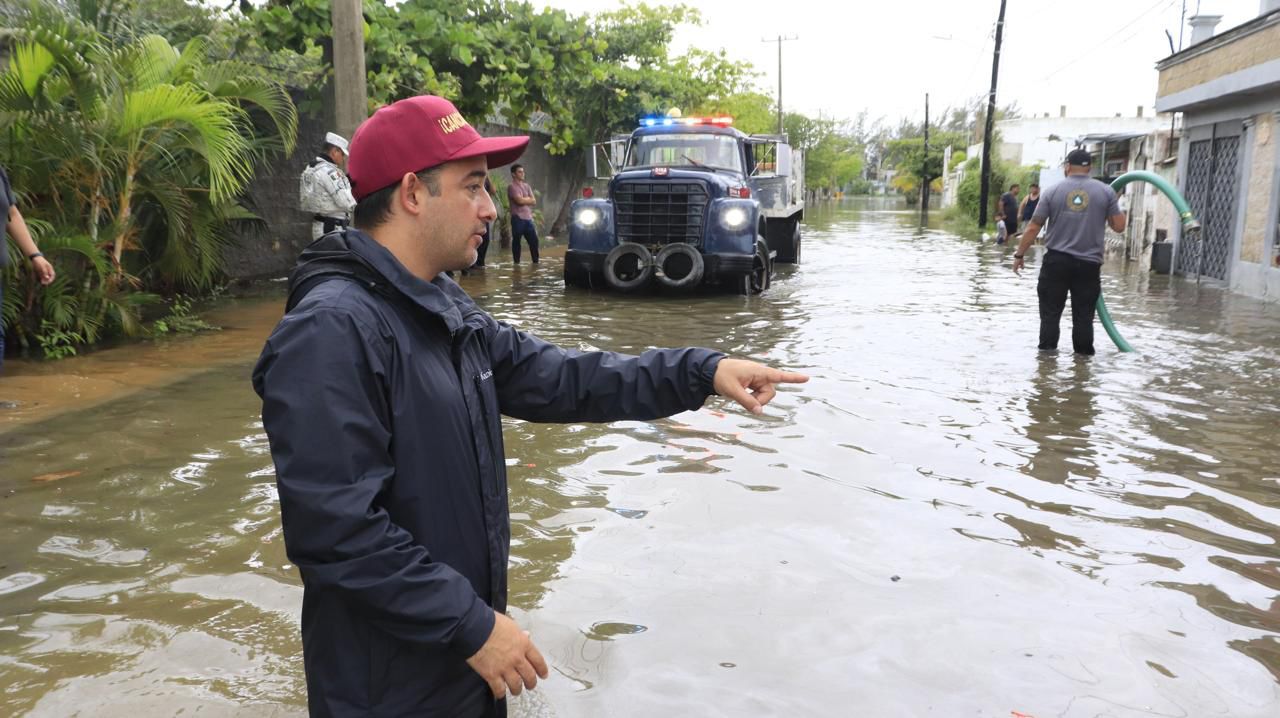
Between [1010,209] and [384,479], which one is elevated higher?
[384,479]

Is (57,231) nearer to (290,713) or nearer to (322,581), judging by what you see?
(290,713)

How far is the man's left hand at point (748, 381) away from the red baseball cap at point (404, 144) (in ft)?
2.49

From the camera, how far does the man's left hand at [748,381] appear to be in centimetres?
232

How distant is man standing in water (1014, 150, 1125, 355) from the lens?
28.5 feet

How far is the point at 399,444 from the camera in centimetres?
187

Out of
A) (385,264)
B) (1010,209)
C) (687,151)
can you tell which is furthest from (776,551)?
(1010,209)

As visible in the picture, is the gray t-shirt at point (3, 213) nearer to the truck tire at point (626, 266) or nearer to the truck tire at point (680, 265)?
the truck tire at point (626, 266)

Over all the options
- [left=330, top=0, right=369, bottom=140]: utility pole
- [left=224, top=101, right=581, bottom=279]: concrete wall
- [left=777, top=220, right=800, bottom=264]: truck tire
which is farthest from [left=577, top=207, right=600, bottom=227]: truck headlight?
[left=777, top=220, right=800, bottom=264]: truck tire

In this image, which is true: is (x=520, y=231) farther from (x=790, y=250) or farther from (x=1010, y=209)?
(x=1010, y=209)

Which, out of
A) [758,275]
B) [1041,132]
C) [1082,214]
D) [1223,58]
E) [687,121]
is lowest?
[758,275]

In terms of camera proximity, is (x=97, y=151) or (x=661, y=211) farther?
(x=661, y=211)

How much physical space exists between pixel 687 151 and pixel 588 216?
1928 mm

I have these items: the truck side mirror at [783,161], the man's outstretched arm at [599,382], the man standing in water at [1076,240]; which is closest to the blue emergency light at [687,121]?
the truck side mirror at [783,161]

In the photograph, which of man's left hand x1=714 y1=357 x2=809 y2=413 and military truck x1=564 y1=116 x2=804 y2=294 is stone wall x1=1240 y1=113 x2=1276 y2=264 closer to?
military truck x1=564 y1=116 x2=804 y2=294
